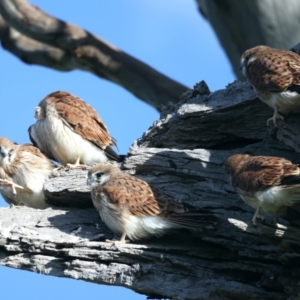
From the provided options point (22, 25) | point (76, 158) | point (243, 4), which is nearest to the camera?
point (76, 158)

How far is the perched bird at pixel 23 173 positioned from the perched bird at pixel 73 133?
17 centimetres

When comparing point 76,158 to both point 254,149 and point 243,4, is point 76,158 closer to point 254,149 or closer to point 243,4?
point 254,149

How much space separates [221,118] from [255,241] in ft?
4.26

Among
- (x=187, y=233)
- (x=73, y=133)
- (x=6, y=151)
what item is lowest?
(x=187, y=233)

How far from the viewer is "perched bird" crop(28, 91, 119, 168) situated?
7805 millimetres

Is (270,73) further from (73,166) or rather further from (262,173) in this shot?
(73,166)

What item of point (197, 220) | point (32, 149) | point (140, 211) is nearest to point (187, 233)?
point (197, 220)

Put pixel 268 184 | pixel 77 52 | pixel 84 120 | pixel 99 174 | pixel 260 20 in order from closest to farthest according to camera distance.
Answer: pixel 268 184 → pixel 99 174 → pixel 84 120 → pixel 260 20 → pixel 77 52

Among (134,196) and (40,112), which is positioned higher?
(40,112)

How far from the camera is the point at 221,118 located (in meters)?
7.00

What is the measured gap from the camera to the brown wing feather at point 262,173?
18.8 feet

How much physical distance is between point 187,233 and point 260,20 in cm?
497

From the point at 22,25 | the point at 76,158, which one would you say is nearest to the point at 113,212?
the point at 76,158

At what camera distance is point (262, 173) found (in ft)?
19.1
